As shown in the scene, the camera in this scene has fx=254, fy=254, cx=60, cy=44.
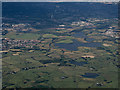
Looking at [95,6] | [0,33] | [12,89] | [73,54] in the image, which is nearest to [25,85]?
[12,89]

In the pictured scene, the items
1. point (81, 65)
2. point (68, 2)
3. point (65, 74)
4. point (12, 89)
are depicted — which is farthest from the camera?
point (68, 2)

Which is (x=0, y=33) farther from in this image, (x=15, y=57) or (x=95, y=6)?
(x=95, y=6)

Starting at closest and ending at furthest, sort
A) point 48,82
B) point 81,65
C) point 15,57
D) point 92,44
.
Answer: point 48,82
point 81,65
point 15,57
point 92,44

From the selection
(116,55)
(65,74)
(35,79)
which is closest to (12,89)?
(35,79)

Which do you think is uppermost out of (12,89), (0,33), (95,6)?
(95,6)

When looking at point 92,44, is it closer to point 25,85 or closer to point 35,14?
point 25,85

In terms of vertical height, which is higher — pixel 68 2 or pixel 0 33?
pixel 68 2

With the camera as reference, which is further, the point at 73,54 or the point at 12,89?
the point at 73,54

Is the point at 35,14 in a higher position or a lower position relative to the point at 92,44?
higher

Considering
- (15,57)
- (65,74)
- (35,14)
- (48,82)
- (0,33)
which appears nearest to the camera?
(48,82)
